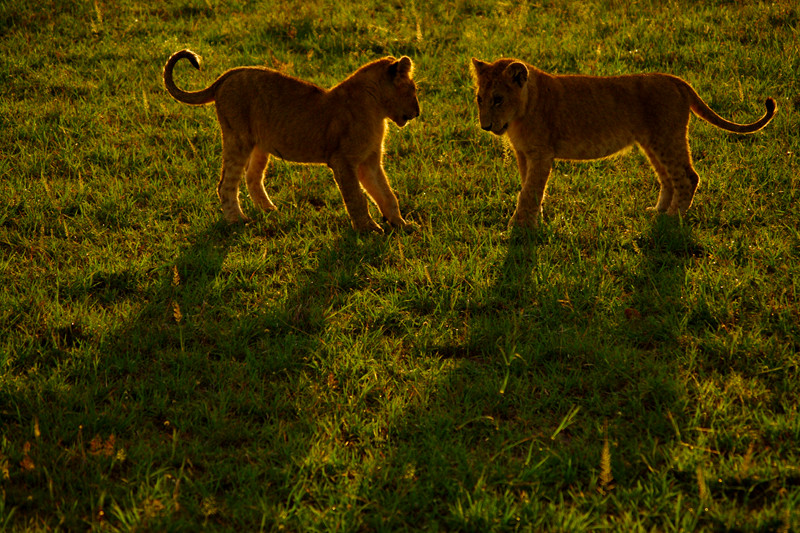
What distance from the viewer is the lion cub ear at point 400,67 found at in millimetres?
6719

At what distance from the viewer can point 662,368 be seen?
188 inches

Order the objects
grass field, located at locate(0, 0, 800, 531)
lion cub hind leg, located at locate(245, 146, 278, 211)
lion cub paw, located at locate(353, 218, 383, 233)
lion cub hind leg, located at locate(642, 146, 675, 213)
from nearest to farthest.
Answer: grass field, located at locate(0, 0, 800, 531) < lion cub paw, located at locate(353, 218, 383, 233) < lion cub hind leg, located at locate(642, 146, 675, 213) < lion cub hind leg, located at locate(245, 146, 278, 211)

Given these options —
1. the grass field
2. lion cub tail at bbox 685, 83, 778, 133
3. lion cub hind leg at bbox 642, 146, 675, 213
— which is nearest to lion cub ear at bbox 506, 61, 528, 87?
the grass field

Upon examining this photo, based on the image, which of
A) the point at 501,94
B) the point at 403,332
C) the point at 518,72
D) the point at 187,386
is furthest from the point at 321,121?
the point at 187,386

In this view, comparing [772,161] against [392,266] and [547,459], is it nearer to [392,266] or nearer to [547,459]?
[392,266]

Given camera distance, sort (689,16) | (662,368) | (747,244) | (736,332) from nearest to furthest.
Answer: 1. (662,368)
2. (736,332)
3. (747,244)
4. (689,16)

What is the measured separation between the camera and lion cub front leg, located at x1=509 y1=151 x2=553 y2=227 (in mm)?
6812

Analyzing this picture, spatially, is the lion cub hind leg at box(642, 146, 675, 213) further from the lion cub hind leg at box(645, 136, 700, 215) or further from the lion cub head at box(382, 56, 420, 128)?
the lion cub head at box(382, 56, 420, 128)

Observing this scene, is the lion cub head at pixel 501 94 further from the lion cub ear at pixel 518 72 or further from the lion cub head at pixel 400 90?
the lion cub head at pixel 400 90

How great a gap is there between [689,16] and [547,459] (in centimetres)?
889

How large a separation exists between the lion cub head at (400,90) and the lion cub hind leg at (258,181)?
1.33 m

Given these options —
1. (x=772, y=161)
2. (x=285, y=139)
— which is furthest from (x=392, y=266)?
(x=772, y=161)

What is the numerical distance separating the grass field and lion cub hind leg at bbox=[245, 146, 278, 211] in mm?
116

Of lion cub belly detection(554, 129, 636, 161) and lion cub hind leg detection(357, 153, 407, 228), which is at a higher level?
lion cub belly detection(554, 129, 636, 161)
